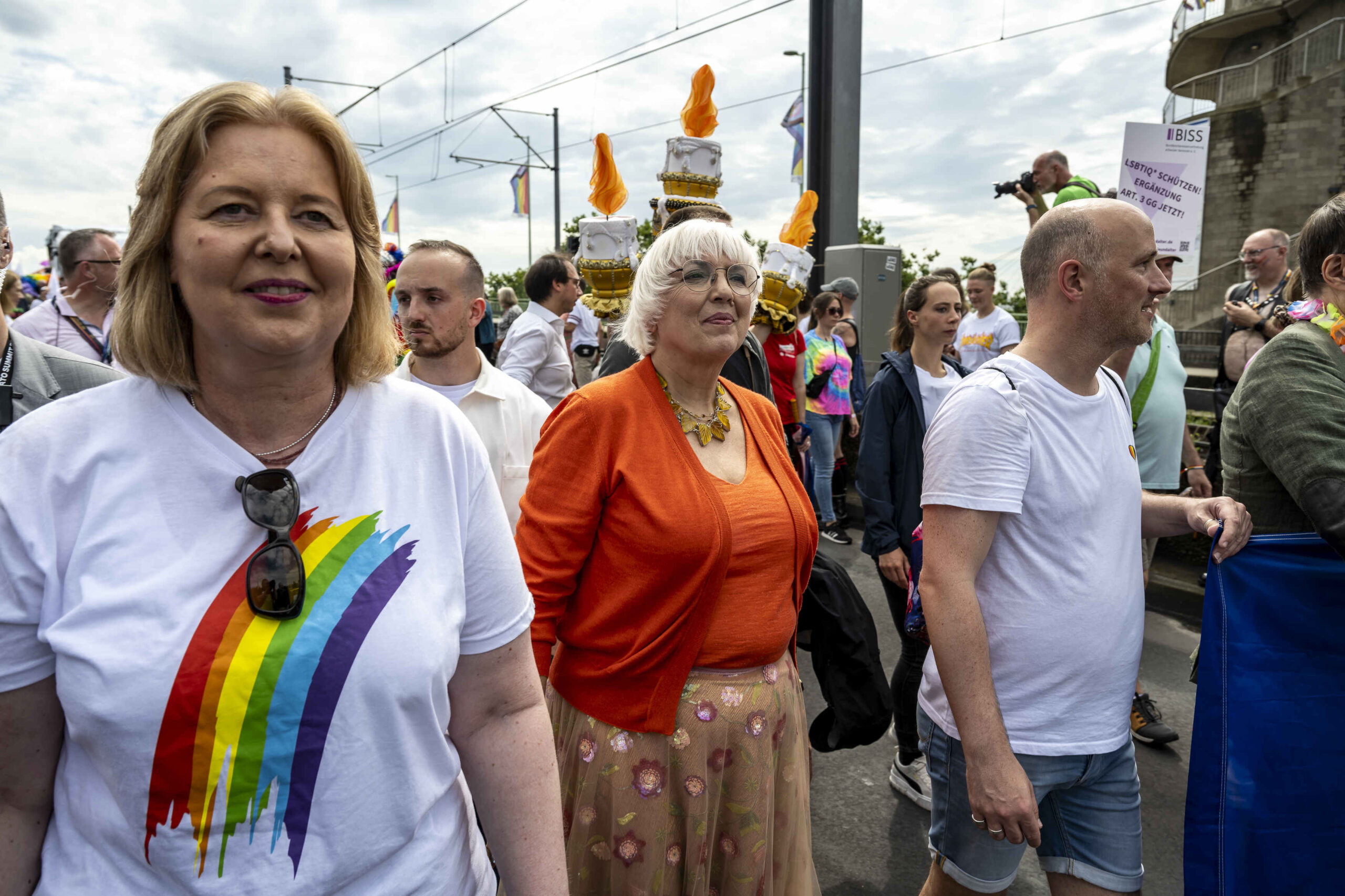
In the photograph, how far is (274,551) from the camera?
1.09 meters

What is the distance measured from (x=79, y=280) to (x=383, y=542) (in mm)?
4427

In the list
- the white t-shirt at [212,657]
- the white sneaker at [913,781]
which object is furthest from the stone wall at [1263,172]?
the white t-shirt at [212,657]

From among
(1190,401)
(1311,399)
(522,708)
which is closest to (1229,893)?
(1311,399)

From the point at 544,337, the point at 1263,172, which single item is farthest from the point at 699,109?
the point at 1263,172

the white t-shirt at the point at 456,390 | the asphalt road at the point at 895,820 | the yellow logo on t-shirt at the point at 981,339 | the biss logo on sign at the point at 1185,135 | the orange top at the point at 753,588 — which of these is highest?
the biss logo on sign at the point at 1185,135

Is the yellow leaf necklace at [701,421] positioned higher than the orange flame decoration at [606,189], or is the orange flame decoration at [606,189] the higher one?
the orange flame decoration at [606,189]

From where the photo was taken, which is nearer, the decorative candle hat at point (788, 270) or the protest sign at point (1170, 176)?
the decorative candle hat at point (788, 270)

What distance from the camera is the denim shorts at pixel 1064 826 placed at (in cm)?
185

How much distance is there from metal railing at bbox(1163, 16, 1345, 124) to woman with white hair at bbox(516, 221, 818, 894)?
24635 millimetres

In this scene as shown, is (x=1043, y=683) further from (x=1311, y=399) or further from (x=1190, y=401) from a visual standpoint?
(x=1190, y=401)

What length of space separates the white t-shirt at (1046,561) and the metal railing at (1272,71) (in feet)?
79.5

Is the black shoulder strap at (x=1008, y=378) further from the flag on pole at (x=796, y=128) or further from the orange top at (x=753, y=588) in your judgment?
the flag on pole at (x=796, y=128)

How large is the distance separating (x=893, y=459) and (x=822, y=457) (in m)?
3.91

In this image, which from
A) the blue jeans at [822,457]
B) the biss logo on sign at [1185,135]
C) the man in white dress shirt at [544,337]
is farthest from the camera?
the blue jeans at [822,457]
